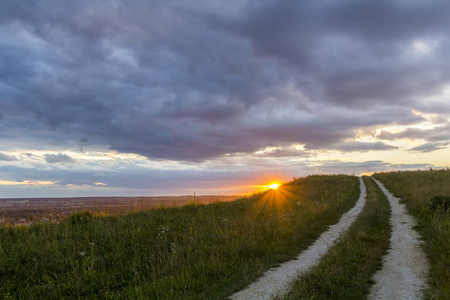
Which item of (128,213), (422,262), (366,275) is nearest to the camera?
(366,275)

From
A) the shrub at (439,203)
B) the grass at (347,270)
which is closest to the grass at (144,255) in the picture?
the grass at (347,270)

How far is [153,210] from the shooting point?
16781 millimetres

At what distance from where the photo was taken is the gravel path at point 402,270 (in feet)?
19.2

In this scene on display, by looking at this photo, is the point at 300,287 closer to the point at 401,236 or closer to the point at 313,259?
the point at 313,259

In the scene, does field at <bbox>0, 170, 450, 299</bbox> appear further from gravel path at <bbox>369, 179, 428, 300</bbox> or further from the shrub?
gravel path at <bbox>369, 179, 428, 300</bbox>

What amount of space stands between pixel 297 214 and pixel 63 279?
37.0 ft

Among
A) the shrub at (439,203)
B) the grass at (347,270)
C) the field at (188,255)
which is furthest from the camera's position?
the shrub at (439,203)

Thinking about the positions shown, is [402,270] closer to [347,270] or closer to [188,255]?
[347,270]

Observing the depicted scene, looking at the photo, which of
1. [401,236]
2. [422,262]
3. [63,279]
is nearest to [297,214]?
[401,236]

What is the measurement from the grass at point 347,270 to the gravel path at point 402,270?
0.21 meters

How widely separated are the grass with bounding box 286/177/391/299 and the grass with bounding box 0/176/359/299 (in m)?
1.56

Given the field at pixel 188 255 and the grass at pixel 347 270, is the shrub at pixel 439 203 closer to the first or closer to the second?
the field at pixel 188 255

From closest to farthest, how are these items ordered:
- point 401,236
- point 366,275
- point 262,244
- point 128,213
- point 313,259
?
point 366,275
point 313,259
point 262,244
point 401,236
point 128,213

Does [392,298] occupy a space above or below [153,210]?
below
